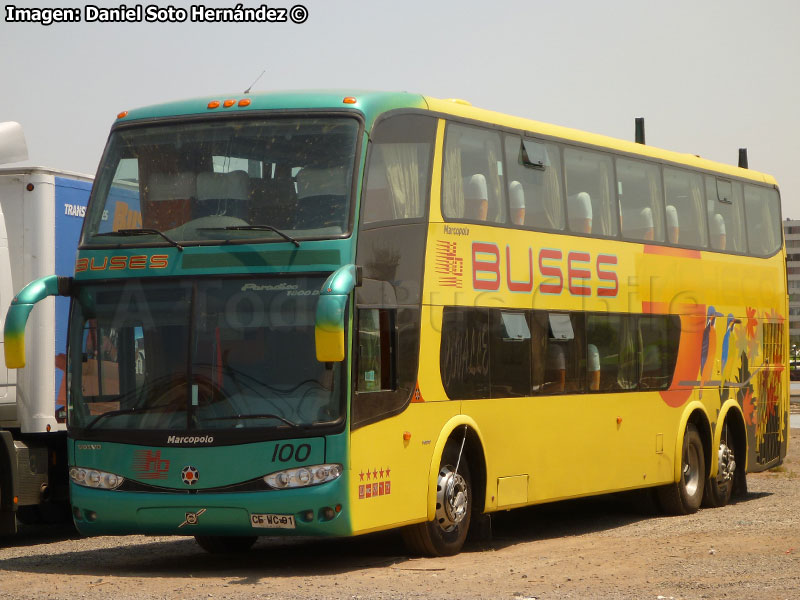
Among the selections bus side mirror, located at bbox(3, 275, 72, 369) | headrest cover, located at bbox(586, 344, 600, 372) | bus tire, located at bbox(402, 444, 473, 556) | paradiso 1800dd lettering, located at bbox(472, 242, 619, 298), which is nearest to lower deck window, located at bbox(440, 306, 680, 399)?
headrest cover, located at bbox(586, 344, 600, 372)

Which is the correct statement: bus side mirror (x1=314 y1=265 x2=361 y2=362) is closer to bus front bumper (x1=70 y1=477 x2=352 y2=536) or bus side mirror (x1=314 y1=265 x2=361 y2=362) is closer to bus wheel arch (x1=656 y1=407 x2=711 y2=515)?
bus front bumper (x1=70 y1=477 x2=352 y2=536)

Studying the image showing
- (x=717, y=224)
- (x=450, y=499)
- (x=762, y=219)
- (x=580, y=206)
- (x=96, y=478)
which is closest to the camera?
(x=96, y=478)

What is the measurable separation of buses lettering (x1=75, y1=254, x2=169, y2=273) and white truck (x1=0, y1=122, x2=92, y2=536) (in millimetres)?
2308

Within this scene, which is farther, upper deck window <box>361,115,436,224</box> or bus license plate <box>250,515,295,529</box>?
upper deck window <box>361,115,436,224</box>

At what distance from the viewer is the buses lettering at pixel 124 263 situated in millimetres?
12492

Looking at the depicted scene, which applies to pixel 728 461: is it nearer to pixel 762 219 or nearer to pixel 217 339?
pixel 762 219

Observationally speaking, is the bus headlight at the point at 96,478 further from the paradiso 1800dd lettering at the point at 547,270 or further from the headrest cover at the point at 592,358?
the headrest cover at the point at 592,358

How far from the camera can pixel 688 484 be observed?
61.0 ft

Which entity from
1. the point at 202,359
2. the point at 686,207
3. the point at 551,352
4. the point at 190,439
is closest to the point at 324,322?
the point at 202,359

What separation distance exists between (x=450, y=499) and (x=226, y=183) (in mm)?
3536

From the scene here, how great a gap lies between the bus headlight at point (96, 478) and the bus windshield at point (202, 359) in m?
0.38

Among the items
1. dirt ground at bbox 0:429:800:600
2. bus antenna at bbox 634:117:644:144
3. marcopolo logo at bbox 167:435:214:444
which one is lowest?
dirt ground at bbox 0:429:800:600

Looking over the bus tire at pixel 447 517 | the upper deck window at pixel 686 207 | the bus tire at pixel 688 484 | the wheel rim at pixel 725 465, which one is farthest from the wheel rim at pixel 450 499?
the wheel rim at pixel 725 465

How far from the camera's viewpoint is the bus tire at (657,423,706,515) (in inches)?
718
